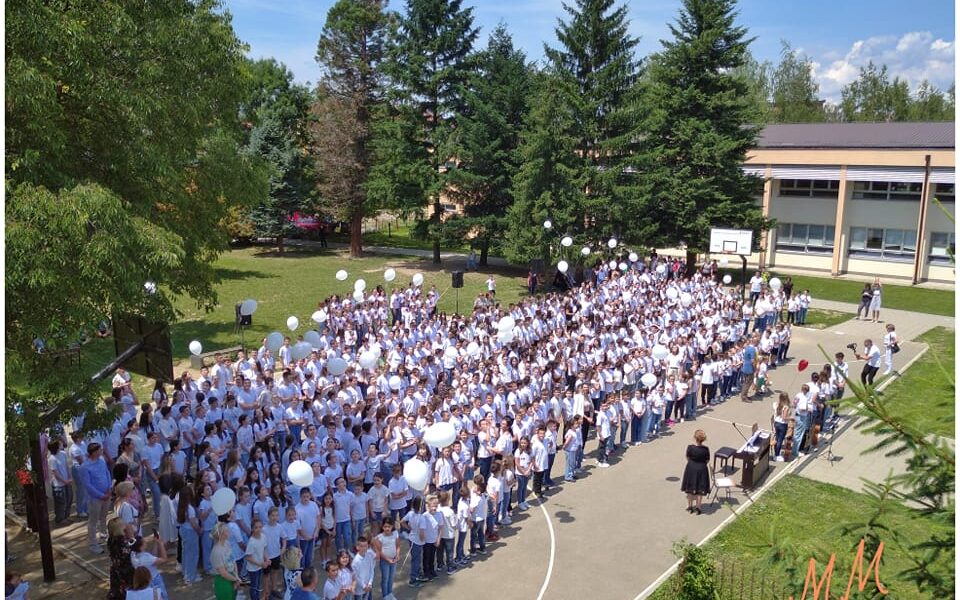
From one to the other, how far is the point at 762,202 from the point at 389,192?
70.1 ft

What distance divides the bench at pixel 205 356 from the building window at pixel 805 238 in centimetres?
3121

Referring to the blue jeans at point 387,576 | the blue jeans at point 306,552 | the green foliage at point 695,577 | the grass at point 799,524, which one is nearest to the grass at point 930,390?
the grass at point 799,524

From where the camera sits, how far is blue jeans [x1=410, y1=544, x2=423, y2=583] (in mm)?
10000

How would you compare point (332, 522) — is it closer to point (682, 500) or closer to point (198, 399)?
point (198, 399)

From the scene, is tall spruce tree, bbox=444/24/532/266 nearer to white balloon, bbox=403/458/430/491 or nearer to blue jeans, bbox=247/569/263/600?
white balloon, bbox=403/458/430/491

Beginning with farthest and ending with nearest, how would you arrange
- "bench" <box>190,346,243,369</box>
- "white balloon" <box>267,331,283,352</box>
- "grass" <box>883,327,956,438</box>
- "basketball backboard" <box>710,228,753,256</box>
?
1. "basketball backboard" <box>710,228,753,256</box>
2. "bench" <box>190,346,243,369</box>
3. "white balloon" <box>267,331,283,352</box>
4. "grass" <box>883,327,956,438</box>

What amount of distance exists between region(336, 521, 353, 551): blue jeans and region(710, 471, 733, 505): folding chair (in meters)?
6.25

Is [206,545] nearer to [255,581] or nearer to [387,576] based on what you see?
[255,581]

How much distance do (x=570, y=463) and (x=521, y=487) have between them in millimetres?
1496

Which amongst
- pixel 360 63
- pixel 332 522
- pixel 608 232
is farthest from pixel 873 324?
pixel 360 63

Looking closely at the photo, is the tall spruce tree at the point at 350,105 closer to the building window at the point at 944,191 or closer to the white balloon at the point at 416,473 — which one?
the building window at the point at 944,191

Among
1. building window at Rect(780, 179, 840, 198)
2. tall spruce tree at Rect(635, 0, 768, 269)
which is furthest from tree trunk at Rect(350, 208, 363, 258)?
building window at Rect(780, 179, 840, 198)

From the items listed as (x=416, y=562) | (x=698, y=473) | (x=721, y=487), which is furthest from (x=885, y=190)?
(x=416, y=562)

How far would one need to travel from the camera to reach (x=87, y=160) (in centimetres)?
906
